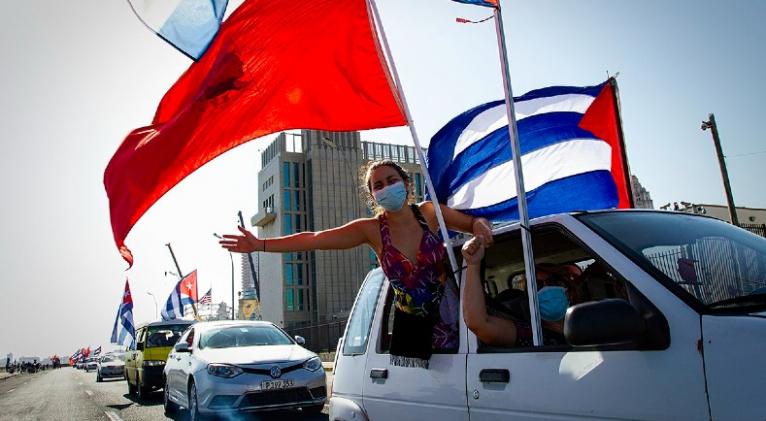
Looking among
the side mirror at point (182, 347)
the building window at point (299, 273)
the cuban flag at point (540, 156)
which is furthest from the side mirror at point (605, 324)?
the building window at point (299, 273)

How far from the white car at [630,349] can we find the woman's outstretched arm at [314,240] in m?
0.71

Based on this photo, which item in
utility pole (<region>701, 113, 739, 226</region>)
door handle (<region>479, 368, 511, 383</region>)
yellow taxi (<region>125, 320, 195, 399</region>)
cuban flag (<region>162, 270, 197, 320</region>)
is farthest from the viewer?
cuban flag (<region>162, 270, 197, 320</region>)

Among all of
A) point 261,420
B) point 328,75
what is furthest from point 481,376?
point 261,420

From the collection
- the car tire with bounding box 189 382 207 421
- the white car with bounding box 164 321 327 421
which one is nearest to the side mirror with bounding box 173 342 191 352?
the white car with bounding box 164 321 327 421

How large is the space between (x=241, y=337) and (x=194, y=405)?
1.57 metres

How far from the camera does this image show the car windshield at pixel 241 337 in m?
9.79

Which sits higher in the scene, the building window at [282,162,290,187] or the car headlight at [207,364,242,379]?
the building window at [282,162,290,187]

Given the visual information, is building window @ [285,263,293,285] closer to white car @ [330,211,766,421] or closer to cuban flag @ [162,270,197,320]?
cuban flag @ [162,270,197,320]

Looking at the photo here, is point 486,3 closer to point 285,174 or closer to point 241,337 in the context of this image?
point 241,337

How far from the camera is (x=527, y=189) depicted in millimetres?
5051

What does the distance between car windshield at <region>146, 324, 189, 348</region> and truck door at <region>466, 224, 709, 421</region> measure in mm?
14191

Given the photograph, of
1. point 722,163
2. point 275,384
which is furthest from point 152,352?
point 722,163

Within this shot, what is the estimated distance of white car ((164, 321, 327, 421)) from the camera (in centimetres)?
817

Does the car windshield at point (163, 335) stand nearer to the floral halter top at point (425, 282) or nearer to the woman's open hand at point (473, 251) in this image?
the floral halter top at point (425, 282)
